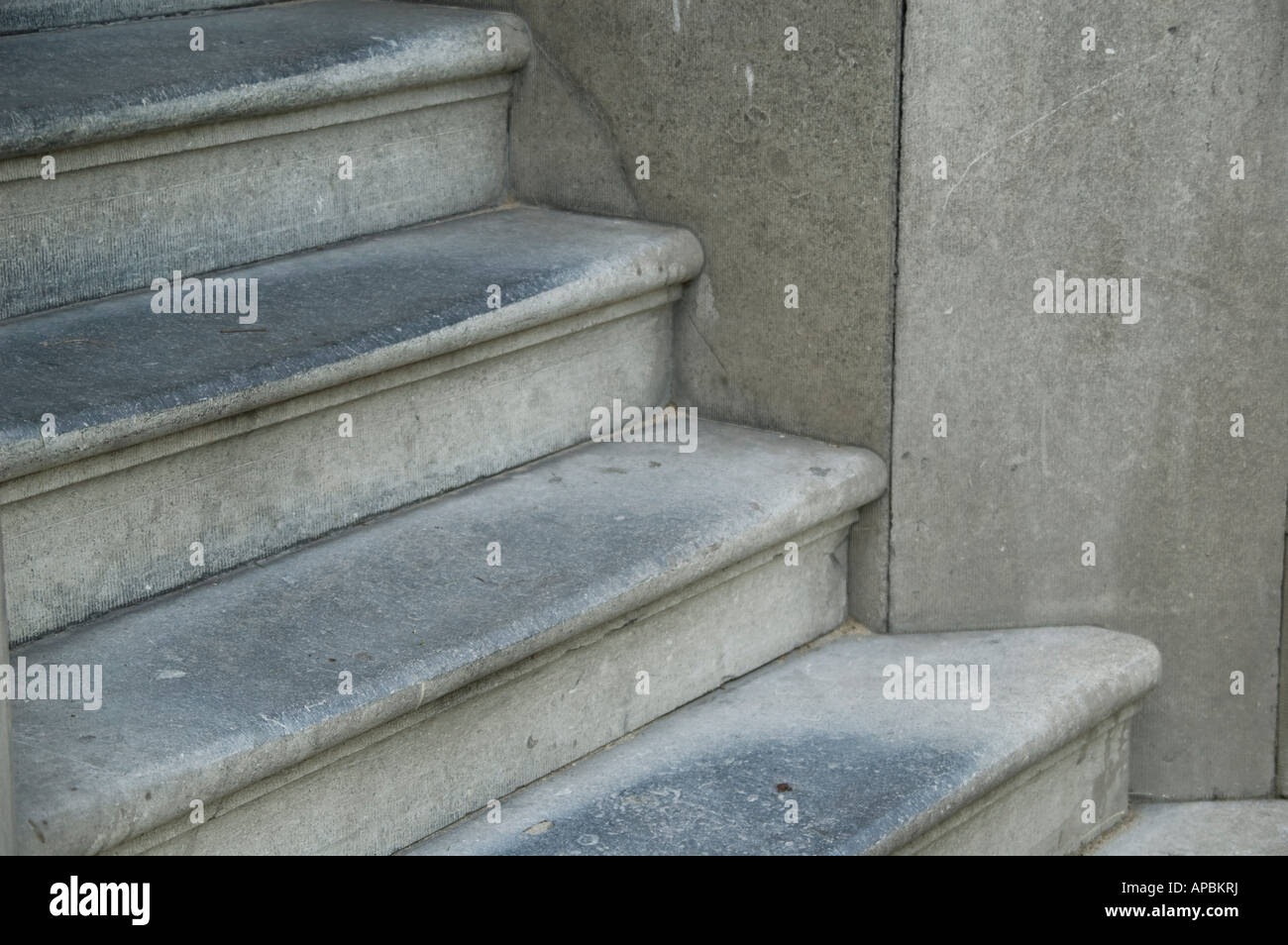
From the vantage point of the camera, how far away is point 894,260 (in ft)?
7.07

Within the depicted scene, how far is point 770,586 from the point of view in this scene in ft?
7.11

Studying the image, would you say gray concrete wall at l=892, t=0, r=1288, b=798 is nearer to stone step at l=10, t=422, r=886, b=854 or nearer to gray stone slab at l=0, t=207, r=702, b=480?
stone step at l=10, t=422, r=886, b=854

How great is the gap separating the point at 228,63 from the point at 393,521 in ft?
2.15

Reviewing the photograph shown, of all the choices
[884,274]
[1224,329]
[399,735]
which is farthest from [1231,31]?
[399,735]

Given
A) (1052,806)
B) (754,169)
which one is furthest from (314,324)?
(1052,806)

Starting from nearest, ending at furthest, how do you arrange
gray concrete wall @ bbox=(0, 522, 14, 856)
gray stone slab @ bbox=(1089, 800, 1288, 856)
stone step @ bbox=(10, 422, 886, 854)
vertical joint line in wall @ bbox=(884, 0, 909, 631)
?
gray concrete wall @ bbox=(0, 522, 14, 856) < stone step @ bbox=(10, 422, 886, 854) < vertical joint line in wall @ bbox=(884, 0, 909, 631) < gray stone slab @ bbox=(1089, 800, 1288, 856)

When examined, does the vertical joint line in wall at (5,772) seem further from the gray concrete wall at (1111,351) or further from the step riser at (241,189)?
the gray concrete wall at (1111,351)

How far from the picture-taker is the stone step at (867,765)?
1.77 metres

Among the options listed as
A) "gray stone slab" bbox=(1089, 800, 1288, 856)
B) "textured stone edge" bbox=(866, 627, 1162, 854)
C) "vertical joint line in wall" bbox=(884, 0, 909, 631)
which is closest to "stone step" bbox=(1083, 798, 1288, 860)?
→ "gray stone slab" bbox=(1089, 800, 1288, 856)

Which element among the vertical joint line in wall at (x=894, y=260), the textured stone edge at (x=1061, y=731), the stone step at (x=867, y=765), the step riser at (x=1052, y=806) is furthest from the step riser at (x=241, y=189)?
the step riser at (x=1052, y=806)

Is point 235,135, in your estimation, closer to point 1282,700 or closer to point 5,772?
point 5,772

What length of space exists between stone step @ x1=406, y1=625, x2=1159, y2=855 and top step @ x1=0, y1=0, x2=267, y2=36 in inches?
50.8

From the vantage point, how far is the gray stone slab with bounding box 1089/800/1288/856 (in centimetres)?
222

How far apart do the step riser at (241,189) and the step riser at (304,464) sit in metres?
0.33
